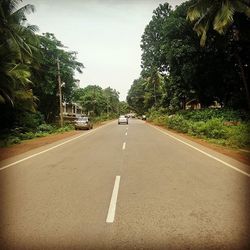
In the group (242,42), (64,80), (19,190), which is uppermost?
(242,42)

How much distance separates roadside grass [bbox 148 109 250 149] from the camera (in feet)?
56.4

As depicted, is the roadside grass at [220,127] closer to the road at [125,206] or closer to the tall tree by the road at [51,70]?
the road at [125,206]

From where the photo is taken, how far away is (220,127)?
70.6 ft

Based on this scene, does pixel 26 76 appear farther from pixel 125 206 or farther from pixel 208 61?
pixel 125 206

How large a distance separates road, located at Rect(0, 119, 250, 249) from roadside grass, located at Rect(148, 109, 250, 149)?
250 inches

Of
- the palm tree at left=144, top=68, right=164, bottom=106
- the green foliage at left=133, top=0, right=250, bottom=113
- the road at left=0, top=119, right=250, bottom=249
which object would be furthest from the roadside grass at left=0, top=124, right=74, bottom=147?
the palm tree at left=144, top=68, right=164, bottom=106

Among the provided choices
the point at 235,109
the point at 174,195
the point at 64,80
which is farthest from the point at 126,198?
the point at 64,80

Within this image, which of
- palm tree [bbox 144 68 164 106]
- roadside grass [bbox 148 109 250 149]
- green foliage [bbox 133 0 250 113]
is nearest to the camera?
roadside grass [bbox 148 109 250 149]

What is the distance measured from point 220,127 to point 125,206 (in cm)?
1638

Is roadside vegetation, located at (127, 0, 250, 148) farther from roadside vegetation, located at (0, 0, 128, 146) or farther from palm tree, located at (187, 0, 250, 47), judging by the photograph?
roadside vegetation, located at (0, 0, 128, 146)

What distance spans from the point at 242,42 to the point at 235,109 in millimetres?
6213

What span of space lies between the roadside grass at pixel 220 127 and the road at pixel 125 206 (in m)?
6.34

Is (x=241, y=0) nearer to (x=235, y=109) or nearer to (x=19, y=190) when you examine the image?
(x=235, y=109)

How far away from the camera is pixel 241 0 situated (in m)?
23.7
